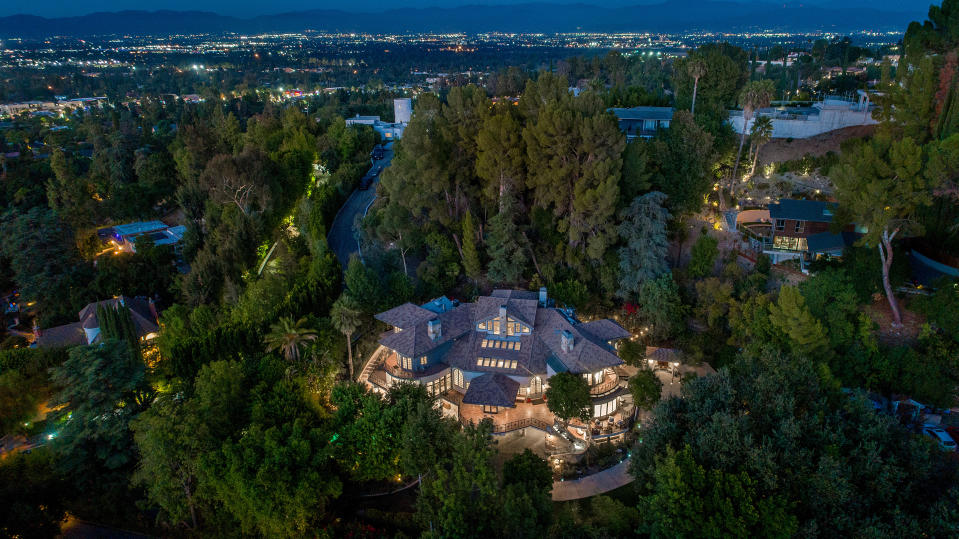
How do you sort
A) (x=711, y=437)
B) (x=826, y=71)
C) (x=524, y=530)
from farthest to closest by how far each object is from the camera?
(x=826, y=71)
(x=711, y=437)
(x=524, y=530)

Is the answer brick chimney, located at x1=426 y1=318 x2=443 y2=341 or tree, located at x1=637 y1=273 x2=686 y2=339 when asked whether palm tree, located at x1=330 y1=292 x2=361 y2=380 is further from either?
tree, located at x1=637 y1=273 x2=686 y2=339

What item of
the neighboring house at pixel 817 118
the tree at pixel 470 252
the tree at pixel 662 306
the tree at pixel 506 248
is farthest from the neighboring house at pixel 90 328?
the neighboring house at pixel 817 118

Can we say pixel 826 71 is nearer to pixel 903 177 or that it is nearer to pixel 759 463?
pixel 903 177

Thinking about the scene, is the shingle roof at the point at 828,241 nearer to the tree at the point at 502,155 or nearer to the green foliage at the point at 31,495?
the tree at the point at 502,155

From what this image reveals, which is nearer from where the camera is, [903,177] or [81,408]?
[81,408]

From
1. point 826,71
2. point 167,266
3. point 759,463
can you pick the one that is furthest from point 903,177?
point 826,71

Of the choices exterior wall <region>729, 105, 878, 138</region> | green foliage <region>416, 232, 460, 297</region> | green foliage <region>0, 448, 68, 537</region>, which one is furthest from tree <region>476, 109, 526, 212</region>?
green foliage <region>0, 448, 68, 537</region>
